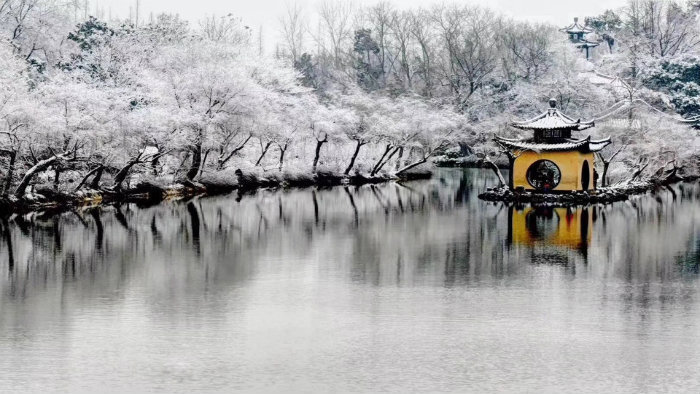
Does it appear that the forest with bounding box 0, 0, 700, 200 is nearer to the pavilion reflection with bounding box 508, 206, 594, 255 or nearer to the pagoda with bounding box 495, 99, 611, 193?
the pagoda with bounding box 495, 99, 611, 193

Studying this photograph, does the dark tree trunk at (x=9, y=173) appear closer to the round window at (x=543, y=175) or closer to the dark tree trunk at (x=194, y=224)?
the dark tree trunk at (x=194, y=224)

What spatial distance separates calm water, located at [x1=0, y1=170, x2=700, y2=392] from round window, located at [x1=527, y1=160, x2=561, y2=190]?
12732 millimetres

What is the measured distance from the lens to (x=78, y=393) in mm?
11156

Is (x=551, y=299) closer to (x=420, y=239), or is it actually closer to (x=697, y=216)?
(x=420, y=239)

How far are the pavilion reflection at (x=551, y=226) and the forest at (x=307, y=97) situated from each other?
13099 mm

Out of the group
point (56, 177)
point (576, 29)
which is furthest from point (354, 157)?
point (576, 29)

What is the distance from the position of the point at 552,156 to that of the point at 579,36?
187ft

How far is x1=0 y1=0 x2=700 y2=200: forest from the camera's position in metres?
37.7

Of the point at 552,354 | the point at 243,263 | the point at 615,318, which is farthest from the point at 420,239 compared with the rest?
the point at 552,354

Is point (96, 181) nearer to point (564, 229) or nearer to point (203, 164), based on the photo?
point (203, 164)

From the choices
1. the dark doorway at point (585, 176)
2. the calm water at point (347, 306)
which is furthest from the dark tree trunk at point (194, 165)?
the dark doorway at point (585, 176)

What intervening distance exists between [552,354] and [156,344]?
5.91 m

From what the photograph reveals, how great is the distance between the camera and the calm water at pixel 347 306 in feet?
39.4

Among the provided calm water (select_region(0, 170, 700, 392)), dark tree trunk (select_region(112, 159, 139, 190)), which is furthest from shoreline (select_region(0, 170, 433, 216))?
calm water (select_region(0, 170, 700, 392))
